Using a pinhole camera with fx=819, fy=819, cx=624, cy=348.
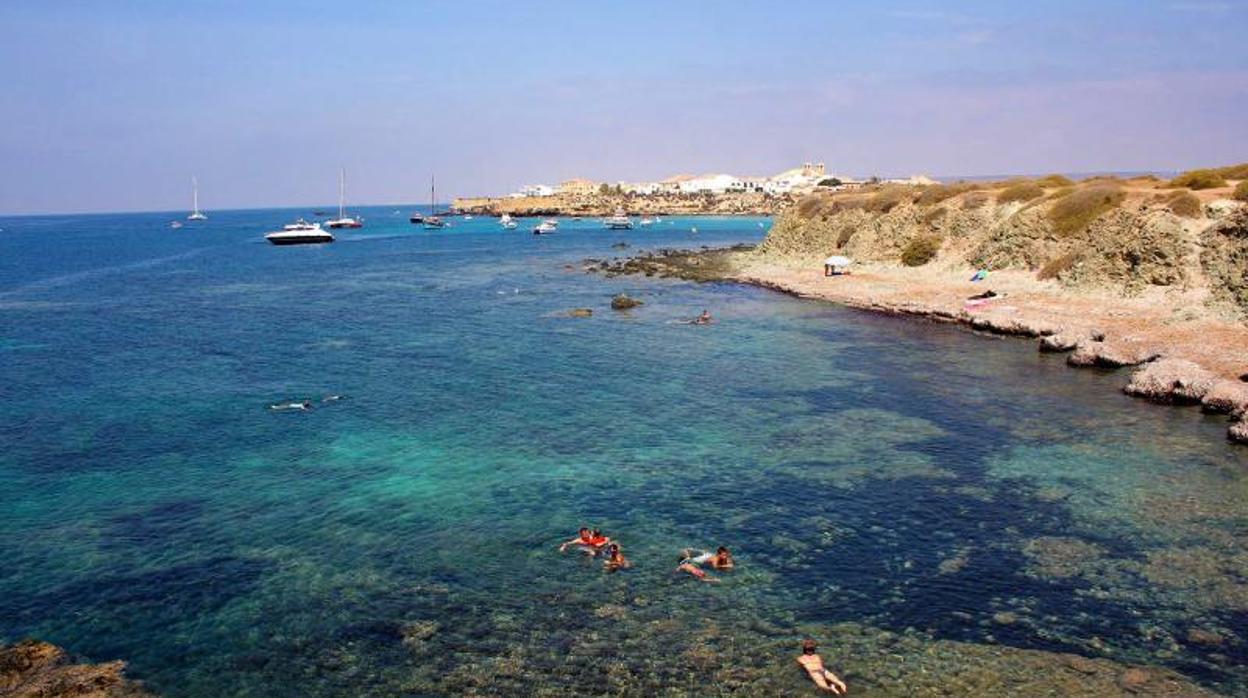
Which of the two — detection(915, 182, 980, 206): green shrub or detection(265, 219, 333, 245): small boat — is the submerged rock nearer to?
detection(915, 182, 980, 206): green shrub

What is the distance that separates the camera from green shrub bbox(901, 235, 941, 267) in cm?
8281

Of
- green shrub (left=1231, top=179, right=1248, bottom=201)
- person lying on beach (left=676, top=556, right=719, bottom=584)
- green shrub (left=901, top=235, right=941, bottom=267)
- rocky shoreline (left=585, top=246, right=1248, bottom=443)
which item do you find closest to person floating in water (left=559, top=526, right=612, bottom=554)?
person lying on beach (left=676, top=556, right=719, bottom=584)

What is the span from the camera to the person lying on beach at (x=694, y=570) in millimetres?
22375

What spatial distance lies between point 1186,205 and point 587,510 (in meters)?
54.4

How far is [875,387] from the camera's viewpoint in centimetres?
4328

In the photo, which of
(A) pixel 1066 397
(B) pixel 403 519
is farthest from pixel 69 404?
(A) pixel 1066 397

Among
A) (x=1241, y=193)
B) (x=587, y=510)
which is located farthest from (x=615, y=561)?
(x=1241, y=193)

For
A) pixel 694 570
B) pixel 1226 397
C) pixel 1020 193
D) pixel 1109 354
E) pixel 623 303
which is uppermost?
pixel 1020 193

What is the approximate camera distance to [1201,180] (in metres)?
66.6

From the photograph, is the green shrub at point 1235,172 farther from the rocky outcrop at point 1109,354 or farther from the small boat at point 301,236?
the small boat at point 301,236

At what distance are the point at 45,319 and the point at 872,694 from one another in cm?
8003

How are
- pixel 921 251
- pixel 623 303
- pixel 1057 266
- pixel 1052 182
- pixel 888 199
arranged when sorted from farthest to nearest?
pixel 888 199 < pixel 1052 182 < pixel 921 251 < pixel 623 303 < pixel 1057 266

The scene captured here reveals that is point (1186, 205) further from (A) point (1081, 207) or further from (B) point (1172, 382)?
(B) point (1172, 382)

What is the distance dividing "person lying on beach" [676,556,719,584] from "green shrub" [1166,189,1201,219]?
5361 cm
